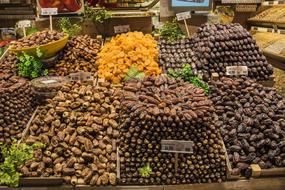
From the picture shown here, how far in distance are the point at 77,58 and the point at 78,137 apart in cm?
165

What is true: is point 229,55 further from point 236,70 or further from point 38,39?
point 38,39

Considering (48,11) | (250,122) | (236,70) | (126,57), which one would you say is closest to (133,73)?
(126,57)

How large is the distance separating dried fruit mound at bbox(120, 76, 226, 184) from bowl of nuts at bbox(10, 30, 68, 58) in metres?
1.67

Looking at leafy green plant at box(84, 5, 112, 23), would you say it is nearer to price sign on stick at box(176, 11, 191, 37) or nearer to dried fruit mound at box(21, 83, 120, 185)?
price sign on stick at box(176, 11, 191, 37)

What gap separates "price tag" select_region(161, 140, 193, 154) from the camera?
110 inches

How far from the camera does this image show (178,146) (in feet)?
9.20

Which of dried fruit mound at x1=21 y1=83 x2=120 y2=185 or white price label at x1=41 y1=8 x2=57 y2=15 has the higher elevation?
white price label at x1=41 y1=8 x2=57 y2=15

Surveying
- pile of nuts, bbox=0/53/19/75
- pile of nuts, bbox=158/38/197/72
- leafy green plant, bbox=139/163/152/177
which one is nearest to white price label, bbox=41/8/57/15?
pile of nuts, bbox=0/53/19/75

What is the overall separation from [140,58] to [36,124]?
5.03ft

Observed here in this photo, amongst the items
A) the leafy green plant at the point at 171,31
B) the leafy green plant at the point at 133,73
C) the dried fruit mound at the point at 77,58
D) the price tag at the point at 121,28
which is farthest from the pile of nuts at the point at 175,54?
the dried fruit mound at the point at 77,58

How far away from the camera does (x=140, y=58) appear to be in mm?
4309

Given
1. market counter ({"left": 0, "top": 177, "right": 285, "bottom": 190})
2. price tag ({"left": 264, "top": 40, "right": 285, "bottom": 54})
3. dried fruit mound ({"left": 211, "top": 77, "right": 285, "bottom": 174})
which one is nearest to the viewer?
market counter ({"left": 0, "top": 177, "right": 285, "bottom": 190})

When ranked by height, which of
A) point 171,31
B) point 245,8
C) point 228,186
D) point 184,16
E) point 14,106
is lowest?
point 228,186

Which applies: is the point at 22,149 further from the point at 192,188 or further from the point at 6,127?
the point at 192,188
